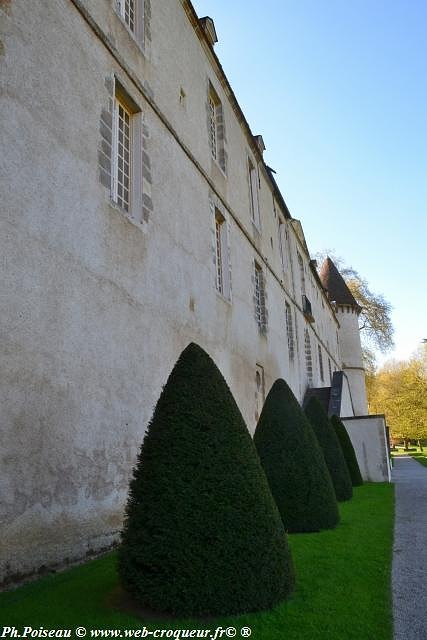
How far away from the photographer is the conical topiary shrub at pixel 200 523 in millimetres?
3164

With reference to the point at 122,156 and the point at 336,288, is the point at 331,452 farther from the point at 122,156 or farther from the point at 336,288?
the point at 336,288

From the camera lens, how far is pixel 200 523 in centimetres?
327

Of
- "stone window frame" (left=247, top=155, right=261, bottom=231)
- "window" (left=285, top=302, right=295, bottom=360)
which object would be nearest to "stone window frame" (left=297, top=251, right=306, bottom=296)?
"window" (left=285, top=302, right=295, bottom=360)

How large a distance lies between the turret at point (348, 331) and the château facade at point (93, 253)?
24117 millimetres

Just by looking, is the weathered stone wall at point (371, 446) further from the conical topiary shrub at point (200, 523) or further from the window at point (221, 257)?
the conical topiary shrub at point (200, 523)

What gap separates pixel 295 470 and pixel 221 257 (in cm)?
558

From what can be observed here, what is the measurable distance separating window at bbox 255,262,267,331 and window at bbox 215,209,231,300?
252 centimetres

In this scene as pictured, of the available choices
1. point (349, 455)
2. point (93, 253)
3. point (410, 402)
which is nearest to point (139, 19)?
point (93, 253)

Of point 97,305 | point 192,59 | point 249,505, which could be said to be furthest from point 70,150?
point 192,59

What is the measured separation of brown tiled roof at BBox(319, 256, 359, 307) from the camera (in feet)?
112

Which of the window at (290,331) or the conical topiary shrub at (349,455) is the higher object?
the window at (290,331)

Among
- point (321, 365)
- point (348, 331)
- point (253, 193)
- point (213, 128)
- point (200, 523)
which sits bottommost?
point (200, 523)

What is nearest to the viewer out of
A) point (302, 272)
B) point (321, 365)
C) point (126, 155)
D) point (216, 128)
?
point (126, 155)

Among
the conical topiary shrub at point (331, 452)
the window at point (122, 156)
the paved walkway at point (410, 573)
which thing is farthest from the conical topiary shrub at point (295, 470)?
the window at point (122, 156)
